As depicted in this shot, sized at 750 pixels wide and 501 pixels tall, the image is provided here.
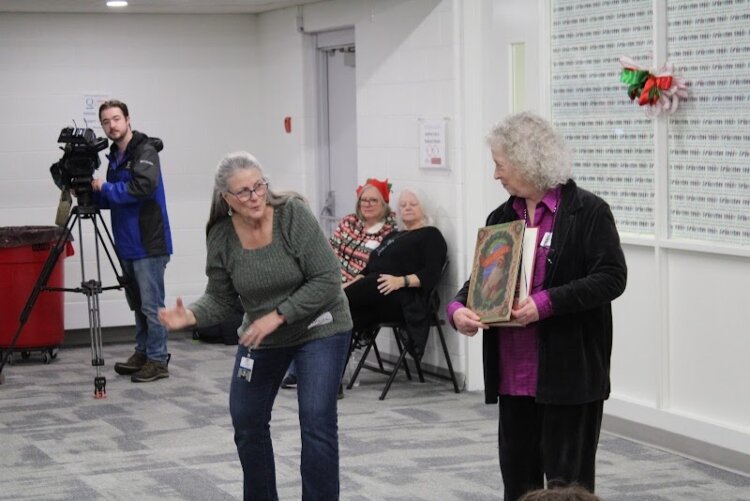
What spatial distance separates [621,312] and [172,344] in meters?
4.16

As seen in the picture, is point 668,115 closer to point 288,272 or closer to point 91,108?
point 288,272

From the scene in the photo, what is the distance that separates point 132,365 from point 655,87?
386cm

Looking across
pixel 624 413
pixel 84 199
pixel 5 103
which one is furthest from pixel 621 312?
pixel 5 103

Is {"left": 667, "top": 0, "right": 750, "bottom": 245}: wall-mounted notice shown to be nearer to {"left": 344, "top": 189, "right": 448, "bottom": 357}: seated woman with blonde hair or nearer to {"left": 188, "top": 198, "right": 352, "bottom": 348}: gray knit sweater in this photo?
{"left": 344, "top": 189, "right": 448, "bottom": 357}: seated woman with blonde hair

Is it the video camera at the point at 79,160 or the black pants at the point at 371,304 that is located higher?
the video camera at the point at 79,160

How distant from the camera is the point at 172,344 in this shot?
9273 mm

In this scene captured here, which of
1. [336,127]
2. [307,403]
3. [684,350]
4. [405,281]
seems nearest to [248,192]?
[307,403]

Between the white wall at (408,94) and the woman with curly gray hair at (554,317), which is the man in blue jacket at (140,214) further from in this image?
the woman with curly gray hair at (554,317)

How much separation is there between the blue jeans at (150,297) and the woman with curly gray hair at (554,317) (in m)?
4.23

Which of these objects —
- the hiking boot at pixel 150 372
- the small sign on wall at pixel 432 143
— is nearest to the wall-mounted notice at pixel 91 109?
the hiking boot at pixel 150 372

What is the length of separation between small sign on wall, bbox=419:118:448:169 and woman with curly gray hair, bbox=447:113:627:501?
11.9 feet

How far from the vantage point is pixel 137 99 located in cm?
940

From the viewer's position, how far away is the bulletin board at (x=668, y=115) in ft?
17.6

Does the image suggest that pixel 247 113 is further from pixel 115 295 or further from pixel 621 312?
pixel 621 312
